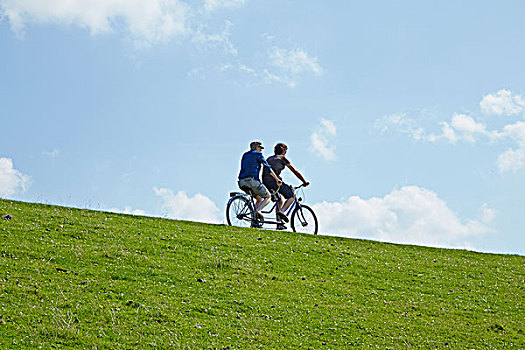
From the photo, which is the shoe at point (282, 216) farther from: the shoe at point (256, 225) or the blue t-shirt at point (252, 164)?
the blue t-shirt at point (252, 164)

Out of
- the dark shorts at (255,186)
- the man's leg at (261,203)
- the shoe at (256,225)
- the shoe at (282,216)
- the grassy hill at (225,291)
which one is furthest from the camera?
the shoe at (282,216)

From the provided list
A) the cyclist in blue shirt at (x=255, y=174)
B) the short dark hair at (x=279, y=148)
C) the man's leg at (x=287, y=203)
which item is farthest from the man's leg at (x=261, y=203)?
the short dark hair at (x=279, y=148)

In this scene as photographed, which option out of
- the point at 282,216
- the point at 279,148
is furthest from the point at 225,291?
the point at 279,148

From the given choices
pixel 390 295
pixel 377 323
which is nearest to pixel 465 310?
pixel 390 295

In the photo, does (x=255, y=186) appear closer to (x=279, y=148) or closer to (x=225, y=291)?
(x=279, y=148)

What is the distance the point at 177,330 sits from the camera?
1252 cm

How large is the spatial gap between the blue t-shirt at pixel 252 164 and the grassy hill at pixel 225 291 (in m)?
2.73

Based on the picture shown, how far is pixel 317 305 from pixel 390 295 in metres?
3.03

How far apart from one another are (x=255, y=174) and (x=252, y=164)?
0.45 metres

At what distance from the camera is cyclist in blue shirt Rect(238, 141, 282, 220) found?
80.7 feet

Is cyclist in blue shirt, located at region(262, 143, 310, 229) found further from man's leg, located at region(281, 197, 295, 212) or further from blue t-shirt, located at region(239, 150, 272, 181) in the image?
blue t-shirt, located at region(239, 150, 272, 181)

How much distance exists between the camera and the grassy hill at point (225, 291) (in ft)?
41.0

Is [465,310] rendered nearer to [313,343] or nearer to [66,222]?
[313,343]

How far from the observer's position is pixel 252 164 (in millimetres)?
24688
